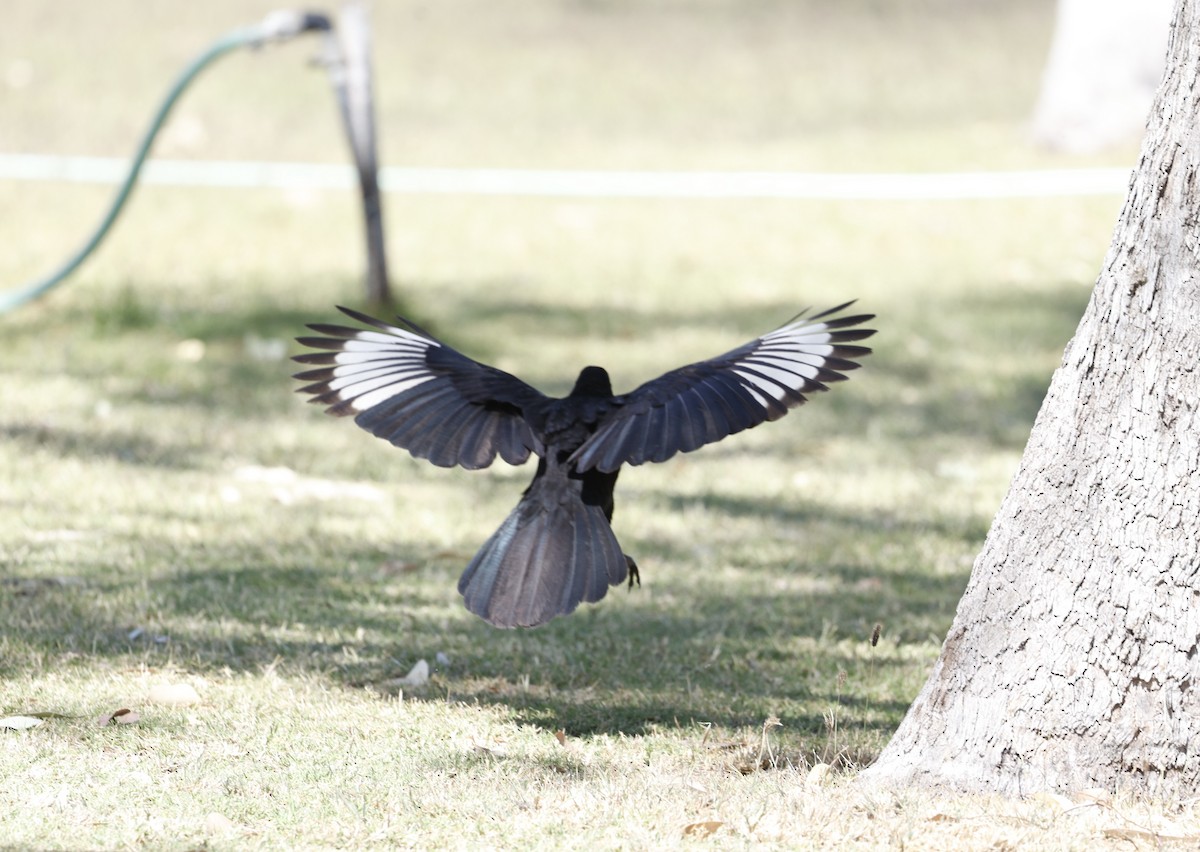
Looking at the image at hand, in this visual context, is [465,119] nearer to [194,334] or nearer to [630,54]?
[630,54]

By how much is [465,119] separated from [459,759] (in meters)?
11.2

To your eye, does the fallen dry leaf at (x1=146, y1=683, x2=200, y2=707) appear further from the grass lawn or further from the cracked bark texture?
A: the cracked bark texture

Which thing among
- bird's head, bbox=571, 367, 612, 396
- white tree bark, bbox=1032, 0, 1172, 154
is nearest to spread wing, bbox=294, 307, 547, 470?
bird's head, bbox=571, 367, 612, 396

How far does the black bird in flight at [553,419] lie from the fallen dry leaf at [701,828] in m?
0.70

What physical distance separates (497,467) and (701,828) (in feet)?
12.9

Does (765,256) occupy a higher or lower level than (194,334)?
higher

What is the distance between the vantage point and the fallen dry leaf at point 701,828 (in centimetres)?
318

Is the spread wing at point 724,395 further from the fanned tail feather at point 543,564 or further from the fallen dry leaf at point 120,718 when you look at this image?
the fallen dry leaf at point 120,718

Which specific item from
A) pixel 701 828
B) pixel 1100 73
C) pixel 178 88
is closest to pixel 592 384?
pixel 701 828

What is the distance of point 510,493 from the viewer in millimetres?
6574

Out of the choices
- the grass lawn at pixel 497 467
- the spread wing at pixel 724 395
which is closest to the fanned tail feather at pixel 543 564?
the spread wing at pixel 724 395

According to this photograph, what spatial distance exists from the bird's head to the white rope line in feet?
25.1

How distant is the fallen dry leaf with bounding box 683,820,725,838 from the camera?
3.18 meters

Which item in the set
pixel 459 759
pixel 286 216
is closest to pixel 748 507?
pixel 459 759
